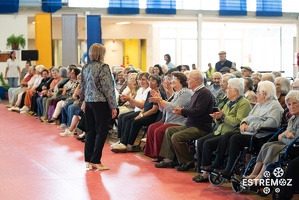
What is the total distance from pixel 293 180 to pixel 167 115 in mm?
2592

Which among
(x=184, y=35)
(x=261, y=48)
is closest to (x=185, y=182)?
(x=184, y=35)

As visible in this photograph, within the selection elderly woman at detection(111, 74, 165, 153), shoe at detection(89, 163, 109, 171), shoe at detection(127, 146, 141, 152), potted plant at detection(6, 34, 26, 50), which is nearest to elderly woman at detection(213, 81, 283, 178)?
shoe at detection(89, 163, 109, 171)

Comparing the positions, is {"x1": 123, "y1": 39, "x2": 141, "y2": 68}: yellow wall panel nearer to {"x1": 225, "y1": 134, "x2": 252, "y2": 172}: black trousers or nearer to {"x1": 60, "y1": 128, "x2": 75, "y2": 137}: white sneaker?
{"x1": 60, "y1": 128, "x2": 75, "y2": 137}: white sneaker

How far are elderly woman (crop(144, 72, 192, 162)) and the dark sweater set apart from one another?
314 mm

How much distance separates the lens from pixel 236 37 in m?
27.3

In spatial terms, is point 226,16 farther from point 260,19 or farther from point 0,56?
point 0,56

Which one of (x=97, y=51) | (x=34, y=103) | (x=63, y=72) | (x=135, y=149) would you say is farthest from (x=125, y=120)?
(x=34, y=103)

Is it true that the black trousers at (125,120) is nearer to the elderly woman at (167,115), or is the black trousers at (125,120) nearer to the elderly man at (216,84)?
the elderly woman at (167,115)

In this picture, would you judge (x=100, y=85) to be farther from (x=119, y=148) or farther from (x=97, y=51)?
(x=119, y=148)

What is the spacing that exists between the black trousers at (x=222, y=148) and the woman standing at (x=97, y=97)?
1.27 metres

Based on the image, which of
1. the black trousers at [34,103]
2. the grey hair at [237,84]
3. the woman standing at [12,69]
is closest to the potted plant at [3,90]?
the woman standing at [12,69]

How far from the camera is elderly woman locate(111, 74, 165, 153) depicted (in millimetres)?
7660

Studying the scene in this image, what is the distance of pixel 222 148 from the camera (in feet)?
18.5

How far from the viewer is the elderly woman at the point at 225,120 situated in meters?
5.88
